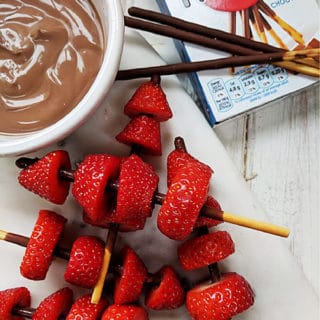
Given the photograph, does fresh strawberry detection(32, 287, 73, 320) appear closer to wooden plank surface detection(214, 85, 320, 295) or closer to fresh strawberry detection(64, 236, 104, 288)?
fresh strawberry detection(64, 236, 104, 288)

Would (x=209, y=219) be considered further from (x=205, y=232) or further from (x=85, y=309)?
(x=85, y=309)

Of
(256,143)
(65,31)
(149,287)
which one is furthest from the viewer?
(256,143)

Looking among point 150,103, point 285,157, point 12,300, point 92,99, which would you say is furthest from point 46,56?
point 285,157

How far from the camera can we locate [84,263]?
43.8 inches

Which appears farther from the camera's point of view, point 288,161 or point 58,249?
point 288,161

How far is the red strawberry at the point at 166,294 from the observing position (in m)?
1.14

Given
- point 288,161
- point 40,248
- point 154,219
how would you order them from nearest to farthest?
1. point 40,248
2. point 154,219
3. point 288,161

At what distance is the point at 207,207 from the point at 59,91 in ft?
0.96

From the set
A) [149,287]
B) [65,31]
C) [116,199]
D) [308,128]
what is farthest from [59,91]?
[308,128]

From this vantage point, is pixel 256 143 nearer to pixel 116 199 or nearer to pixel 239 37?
pixel 239 37

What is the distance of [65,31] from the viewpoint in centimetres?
103

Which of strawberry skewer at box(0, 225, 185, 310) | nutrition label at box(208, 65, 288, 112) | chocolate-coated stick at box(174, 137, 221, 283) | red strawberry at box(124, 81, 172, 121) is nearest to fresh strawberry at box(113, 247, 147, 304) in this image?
strawberry skewer at box(0, 225, 185, 310)

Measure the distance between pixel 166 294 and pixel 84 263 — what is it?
0.15 meters

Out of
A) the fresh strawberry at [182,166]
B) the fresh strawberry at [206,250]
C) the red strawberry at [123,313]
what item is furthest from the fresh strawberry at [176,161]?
the red strawberry at [123,313]
